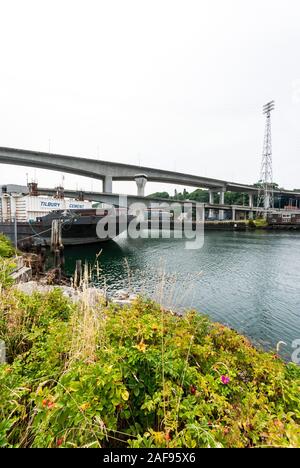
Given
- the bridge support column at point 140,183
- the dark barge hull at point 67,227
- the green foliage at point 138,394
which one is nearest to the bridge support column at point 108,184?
the bridge support column at point 140,183

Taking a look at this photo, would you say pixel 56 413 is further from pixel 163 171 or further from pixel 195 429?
pixel 163 171

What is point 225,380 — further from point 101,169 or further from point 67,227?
point 101,169

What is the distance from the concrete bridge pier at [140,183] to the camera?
47.8 meters

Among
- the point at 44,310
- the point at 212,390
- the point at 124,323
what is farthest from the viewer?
the point at 44,310

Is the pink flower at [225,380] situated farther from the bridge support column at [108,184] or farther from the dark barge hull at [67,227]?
the bridge support column at [108,184]

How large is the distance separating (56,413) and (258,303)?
397 inches

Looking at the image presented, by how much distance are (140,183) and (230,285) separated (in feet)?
129

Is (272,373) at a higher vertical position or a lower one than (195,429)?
lower

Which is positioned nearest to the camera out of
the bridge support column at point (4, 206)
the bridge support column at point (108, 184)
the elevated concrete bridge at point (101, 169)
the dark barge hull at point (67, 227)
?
the dark barge hull at point (67, 227)

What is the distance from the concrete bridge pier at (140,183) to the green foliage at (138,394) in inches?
1841

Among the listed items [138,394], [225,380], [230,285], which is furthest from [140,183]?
[138,394]

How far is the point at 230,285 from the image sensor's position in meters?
12.3
